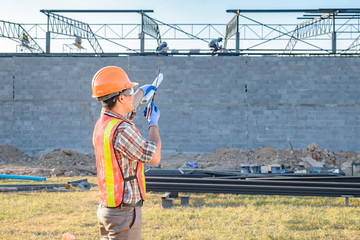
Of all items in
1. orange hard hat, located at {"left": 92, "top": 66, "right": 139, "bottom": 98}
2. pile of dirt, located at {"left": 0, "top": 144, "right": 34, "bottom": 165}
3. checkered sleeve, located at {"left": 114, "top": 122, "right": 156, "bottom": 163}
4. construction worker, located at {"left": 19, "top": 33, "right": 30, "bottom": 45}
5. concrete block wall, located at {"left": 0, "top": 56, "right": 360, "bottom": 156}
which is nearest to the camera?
checkered sleeve, located at {"left": 114, "top": 122, "right": 156, "bottom": 163}

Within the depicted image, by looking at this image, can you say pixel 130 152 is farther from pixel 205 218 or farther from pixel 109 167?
pixel 205 218

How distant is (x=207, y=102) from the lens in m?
14.5

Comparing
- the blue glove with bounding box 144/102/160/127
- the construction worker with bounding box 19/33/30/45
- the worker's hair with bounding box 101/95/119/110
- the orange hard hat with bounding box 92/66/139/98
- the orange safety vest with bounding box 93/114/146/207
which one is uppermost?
the construction worker with bounding box 19/33/30/45

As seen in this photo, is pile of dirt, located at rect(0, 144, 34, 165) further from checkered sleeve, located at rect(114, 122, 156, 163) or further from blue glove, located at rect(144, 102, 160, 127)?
checkered sleeve, located at rect(114, 122, 156, 163)

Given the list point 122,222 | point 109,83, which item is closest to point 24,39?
point 109,83

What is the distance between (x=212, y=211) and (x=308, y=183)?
6.86 ft

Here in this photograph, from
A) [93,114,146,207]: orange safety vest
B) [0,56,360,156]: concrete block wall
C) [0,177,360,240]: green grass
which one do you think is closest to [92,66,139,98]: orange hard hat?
[93,114,146,207]: orange safety vest

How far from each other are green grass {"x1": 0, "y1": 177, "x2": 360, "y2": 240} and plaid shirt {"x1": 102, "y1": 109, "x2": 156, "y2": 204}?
8.58 feet

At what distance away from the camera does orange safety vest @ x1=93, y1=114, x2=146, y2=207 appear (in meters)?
2.12

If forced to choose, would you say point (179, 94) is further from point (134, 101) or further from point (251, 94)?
point (134, 101)

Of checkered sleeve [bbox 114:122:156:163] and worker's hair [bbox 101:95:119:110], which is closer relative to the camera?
checkered sleeve [bbox 114:122:156:163]

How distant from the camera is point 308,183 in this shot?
6.71 metres

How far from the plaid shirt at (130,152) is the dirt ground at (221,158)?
10.3 meters

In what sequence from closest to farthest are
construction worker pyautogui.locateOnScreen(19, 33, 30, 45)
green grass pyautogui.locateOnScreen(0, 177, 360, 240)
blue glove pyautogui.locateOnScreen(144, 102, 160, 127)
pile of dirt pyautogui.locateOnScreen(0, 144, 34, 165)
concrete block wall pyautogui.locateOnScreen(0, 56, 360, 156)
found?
blue glove pyautogui.locateOnScreen(144, 102, 160, 127) < green grass pyautogui.locateOnScreen(0, 177, 360, 240) < pile of dirt pyautogui.locateOnScreen(0, 144, 34, 165) < concrete block wall pyautogui.locateOnScreen(0, 56, 360, 156) < construction worker pyautogui.locateOnScreen(19, 33, 30, 45)
